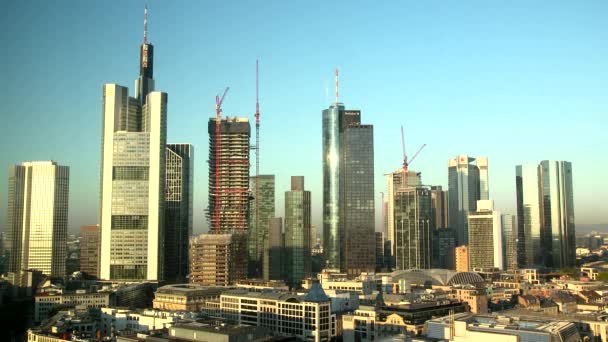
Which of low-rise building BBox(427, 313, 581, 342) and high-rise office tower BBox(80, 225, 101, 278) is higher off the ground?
high-rise office tower BBox(80, 225, 101, 278)

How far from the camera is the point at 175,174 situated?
96312 mm

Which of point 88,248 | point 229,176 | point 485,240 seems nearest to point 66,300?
point 88,248

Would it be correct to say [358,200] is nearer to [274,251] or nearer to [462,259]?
[274,251]

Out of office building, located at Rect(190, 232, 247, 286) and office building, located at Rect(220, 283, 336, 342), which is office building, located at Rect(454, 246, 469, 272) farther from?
office building, located at Rect(220, 283, 336, 342)

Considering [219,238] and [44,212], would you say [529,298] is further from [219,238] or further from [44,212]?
[44,212]

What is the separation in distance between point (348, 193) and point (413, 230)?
41.1 ft

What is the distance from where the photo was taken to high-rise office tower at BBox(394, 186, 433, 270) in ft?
369

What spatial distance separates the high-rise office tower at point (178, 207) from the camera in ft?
302

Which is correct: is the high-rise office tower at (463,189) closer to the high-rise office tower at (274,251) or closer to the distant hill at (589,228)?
the distant hill at (589,228)

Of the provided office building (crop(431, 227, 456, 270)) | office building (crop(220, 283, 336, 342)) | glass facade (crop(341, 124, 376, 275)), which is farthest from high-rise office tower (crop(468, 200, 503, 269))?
office building (crop(220, 283, 336, 342))

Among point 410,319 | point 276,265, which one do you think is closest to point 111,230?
point 276,265

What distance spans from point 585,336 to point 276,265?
65.0 meters

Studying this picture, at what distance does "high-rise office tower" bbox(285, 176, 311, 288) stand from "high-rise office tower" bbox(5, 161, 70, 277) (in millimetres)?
32869

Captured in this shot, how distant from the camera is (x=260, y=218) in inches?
4412
